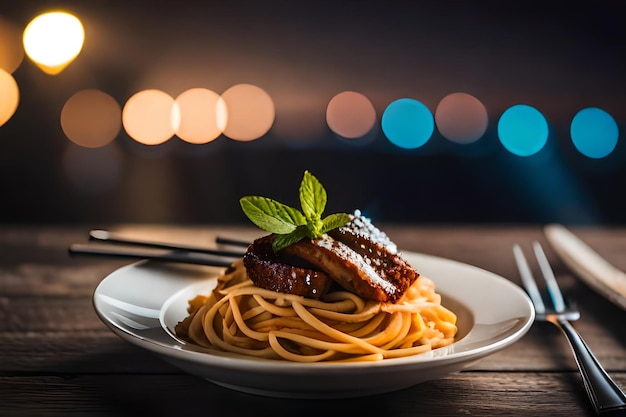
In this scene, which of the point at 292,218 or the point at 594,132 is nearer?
the point at 292,218

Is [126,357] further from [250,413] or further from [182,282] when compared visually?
[250,413]

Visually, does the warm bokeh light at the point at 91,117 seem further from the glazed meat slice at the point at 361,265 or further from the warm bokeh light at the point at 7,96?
the glazed meat slice at the point at 361,265

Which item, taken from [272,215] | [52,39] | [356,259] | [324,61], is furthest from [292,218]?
[324,61]

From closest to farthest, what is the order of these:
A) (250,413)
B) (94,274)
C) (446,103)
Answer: (250,413), (94,274), (446,103)

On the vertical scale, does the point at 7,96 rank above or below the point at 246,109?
below

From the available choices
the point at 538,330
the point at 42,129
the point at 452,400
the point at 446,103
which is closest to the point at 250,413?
the point at 452,400

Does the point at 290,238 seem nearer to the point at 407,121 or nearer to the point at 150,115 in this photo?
the point at 407,121
